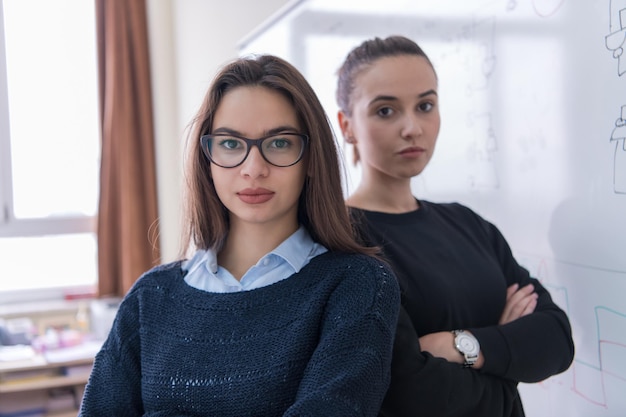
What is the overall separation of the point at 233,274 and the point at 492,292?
0.47m

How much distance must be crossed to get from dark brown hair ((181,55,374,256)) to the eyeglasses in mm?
26

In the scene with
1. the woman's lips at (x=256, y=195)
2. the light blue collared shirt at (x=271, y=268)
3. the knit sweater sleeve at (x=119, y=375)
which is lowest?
the knit sweater sleeve at (x=119, y=375)

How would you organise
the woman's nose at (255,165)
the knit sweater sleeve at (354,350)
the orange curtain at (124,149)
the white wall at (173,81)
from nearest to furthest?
the knit sweater sleeve at (354,350) → the woman's nose at (255,165) → the white wall at (173,81) → the orange curtain at (124,149)

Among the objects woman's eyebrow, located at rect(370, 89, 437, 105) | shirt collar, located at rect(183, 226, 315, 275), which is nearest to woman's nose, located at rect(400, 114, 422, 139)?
woman's eyebrow, located at rect(370, 89, 437, 105)

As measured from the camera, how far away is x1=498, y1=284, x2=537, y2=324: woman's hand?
117 cm

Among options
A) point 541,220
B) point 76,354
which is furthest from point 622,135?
point 76,354

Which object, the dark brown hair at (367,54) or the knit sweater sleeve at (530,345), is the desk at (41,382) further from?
the knit sweater sleeve at (530,345)

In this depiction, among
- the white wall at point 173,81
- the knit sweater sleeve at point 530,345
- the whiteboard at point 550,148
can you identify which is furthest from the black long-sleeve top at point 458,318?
the white wall at point 173,81

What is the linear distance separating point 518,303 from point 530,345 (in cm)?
10

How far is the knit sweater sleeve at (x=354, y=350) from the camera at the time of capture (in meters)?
0.92

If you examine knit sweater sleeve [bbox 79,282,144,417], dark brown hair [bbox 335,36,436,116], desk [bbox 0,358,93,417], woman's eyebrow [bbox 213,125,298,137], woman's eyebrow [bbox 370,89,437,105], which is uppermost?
dark brown hair [bbox 335,36,436,116]

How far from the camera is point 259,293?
1067 mm

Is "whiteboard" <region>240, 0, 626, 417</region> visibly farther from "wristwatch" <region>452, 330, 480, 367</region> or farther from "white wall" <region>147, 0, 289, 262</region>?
"white wall" <region>147, 0, 289, 262</region>

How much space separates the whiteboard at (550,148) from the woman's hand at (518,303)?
0.14 metres
